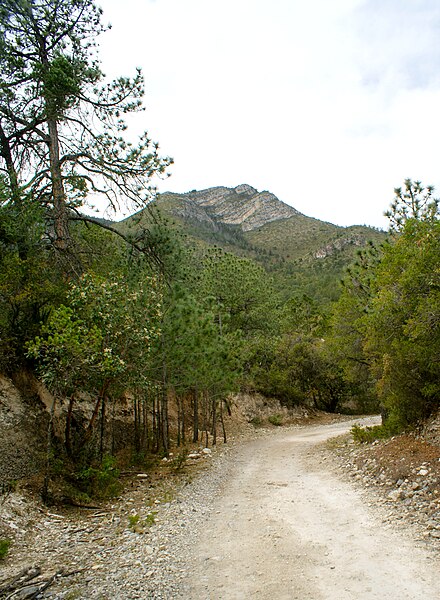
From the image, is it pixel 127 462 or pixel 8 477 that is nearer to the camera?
pixel 8 477

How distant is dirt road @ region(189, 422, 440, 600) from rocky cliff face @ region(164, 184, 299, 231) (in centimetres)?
9938

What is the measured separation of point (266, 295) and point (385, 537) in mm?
22465

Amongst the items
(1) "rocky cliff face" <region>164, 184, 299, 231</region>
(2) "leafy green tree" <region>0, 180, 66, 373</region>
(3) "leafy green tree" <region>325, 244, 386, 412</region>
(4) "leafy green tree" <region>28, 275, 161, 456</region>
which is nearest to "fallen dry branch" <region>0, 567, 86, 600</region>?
(4) "leafy green tree" <region>28, 275, 161, 456</region>

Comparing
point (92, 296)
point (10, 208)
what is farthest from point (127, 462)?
point (10, 208)

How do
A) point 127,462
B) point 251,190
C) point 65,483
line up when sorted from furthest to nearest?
point 251,190, point 127,462, point 65,483

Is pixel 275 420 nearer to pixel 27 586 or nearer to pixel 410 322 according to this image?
pixel 410 322

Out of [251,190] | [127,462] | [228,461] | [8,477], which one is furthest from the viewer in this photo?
[251,190]

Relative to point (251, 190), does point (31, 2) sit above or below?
below

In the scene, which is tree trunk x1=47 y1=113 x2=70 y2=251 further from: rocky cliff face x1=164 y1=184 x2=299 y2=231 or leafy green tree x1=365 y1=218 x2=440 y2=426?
rocky cliff face x1=164 y1=184 x2=299 y2=231

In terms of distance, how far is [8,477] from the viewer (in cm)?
848

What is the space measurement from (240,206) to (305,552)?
433 feet

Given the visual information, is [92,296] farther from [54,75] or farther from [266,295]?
[266,295]

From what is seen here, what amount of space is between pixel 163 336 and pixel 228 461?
16.7ft

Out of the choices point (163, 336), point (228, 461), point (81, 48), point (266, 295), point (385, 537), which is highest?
point (81, 48)
